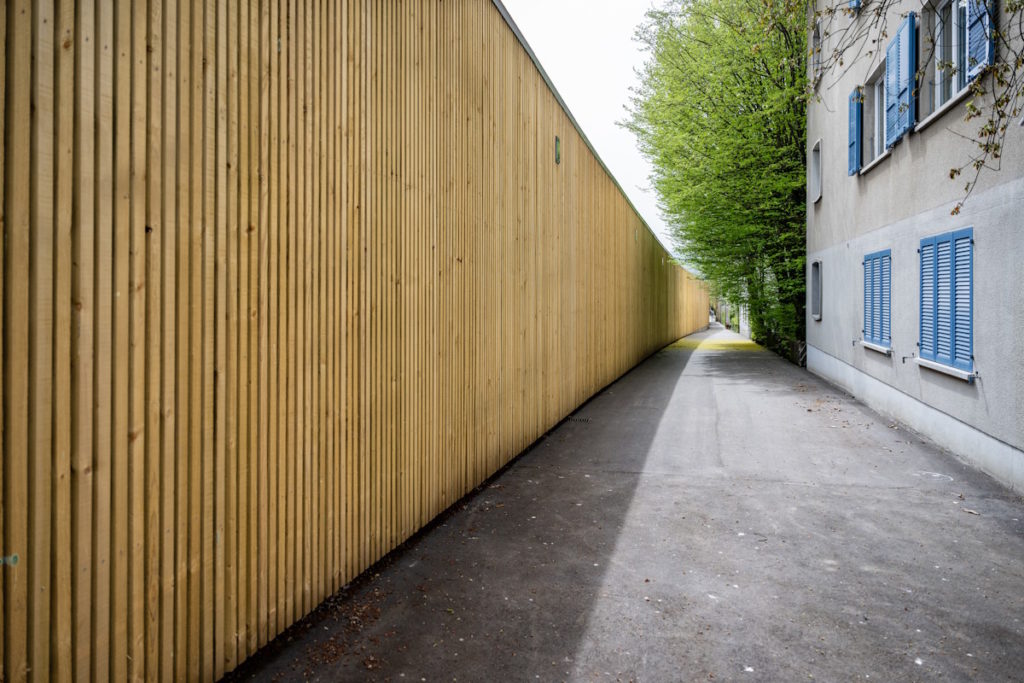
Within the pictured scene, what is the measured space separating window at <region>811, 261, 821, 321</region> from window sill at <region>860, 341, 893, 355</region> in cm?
463

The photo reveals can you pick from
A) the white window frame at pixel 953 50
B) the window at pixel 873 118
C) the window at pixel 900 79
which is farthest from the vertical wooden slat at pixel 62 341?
the window at pixel 873 118

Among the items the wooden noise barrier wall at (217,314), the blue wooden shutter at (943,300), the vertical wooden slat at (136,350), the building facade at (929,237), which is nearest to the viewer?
the wooden noise barrier wall at (217,314)

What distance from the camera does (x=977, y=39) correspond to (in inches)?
274

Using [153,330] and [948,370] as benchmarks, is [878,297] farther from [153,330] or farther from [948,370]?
[153,330]

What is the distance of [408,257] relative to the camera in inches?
182

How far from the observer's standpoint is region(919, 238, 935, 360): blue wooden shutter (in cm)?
827

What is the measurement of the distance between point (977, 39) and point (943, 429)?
4.28 metres

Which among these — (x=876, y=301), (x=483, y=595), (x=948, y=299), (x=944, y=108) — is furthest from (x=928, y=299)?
(x=483, y=595)

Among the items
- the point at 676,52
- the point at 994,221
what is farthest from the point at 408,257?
the point at 676,52

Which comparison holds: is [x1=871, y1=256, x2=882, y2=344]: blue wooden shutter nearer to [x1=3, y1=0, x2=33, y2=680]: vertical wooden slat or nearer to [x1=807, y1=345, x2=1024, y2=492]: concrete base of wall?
[x1=807, y1=345, x2=1024, y2=492]: concrete base of wall

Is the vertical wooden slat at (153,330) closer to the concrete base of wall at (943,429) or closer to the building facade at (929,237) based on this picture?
the building facade at (929,237)

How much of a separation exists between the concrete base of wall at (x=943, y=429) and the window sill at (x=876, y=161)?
11.4 ft

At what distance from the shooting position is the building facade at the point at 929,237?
639cm

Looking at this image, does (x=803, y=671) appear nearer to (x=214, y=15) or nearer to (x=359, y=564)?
(x=359, y=564)
